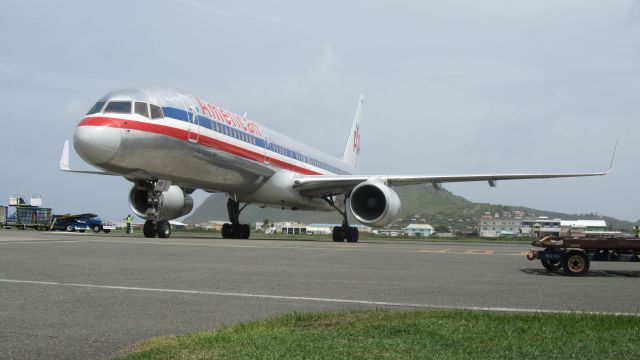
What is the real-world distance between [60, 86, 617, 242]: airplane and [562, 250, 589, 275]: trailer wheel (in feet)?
40.9

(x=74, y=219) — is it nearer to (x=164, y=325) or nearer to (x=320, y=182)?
(x=320, y=182)

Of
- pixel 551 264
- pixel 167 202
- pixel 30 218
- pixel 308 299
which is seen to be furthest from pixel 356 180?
pixel 30 218

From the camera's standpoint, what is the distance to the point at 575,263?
10883 mm

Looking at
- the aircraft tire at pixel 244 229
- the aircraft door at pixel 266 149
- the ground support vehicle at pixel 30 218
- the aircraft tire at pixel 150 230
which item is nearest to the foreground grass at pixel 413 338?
the aircraft tire at pixel 150 230

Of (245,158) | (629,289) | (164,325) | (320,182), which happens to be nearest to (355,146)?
(320,182)

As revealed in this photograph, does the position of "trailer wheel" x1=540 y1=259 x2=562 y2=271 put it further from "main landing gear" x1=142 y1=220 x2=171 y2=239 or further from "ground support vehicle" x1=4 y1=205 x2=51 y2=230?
"ground support vehicle" x1=4 y1=205 x2=51 y2=230

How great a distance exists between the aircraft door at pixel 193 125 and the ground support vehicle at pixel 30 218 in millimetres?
32194

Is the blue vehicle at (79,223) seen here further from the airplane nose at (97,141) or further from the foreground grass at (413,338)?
the foreground grass at (413,338)

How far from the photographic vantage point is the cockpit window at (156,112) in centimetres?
1947

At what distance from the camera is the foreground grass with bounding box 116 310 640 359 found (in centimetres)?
423

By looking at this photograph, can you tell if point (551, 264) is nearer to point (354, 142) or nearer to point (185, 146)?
point (185, 146)

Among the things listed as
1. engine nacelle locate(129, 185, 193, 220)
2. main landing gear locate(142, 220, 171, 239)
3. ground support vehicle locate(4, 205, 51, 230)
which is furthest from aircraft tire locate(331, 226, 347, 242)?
ground support vehicle locate(4, 205, 51, 230)

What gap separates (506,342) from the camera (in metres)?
4.61

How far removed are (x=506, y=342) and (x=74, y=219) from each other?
1808 inches
